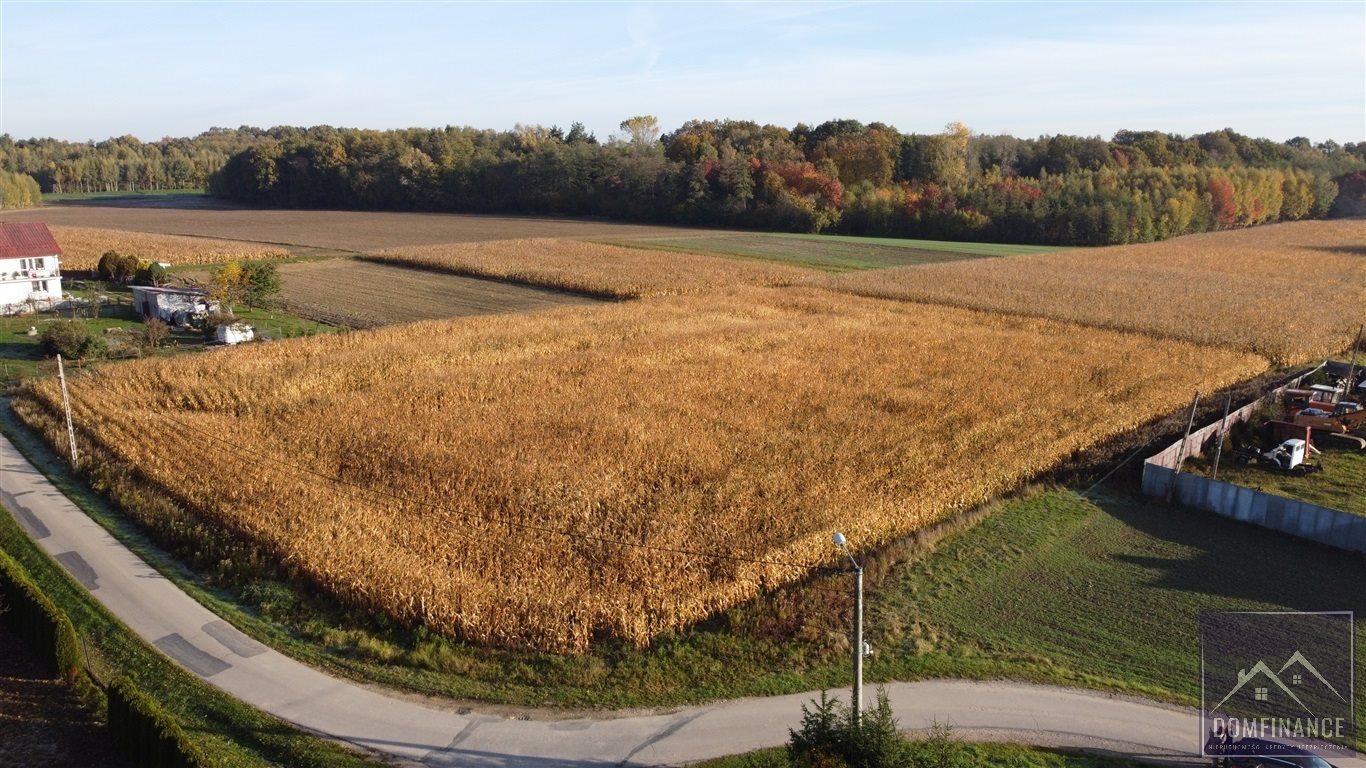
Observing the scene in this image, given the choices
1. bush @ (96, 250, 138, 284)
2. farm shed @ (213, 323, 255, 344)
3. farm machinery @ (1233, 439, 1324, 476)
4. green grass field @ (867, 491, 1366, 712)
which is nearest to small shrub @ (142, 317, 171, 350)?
farm shed @ (213, 323, 255, 344)

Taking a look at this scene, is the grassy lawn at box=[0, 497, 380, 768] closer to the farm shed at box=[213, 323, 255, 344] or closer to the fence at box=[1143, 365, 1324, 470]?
the fence at box=[1143, 365, 1324, 470]

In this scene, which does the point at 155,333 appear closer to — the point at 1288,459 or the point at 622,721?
the point at 622,721

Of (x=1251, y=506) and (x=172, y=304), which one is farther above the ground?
(x=172, y=304)

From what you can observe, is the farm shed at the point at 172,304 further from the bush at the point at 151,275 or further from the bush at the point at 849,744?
the bush at the point at 849,744

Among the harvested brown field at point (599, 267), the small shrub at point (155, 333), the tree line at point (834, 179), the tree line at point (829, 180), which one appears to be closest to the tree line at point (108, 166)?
the tree line at point (834, 179)

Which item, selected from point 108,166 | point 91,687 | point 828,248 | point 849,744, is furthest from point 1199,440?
point 108,166

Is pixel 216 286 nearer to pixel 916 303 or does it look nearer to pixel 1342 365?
pixel 916 303
